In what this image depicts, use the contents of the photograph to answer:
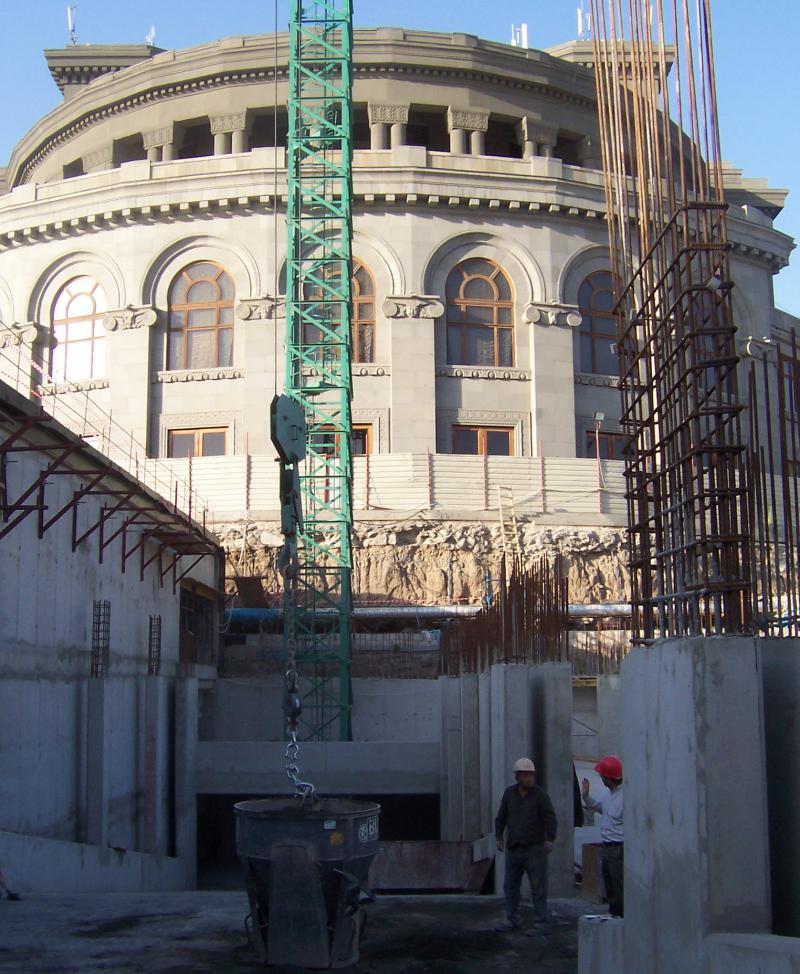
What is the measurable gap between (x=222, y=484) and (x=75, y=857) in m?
23.2

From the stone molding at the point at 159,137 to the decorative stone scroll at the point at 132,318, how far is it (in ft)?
28.6

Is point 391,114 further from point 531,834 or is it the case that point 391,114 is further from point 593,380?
point 531,834

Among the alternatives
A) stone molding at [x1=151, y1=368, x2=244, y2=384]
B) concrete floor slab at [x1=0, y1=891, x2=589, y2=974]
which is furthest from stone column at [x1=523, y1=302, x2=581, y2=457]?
concrete floor slab at [x1=0, y1=891, x2=589, y2=974]

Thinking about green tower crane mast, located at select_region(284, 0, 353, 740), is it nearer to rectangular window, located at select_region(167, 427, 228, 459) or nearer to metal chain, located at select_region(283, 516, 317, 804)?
rectangular window, located at select_region(167, 427, 228, 459)

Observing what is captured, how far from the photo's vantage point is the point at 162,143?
1889 inches

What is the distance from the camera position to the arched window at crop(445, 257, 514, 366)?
42938mm

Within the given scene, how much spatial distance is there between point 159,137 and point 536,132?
1471cm

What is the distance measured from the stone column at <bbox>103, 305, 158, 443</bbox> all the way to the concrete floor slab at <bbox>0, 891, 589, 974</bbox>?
30202 millimetres

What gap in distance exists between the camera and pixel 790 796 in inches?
262

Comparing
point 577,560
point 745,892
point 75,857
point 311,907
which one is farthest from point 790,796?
point 577,560

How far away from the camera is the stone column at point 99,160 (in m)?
49.8

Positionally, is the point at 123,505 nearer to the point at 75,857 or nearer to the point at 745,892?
the point at 75,857

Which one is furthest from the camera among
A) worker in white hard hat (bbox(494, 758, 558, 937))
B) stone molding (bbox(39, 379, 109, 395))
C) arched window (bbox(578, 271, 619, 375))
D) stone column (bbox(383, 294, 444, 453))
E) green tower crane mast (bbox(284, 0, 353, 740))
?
arched window (bbox(578, 271, 619, 375))

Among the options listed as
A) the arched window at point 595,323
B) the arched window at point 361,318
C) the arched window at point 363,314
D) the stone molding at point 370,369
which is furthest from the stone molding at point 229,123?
the arched window at point 595,323
